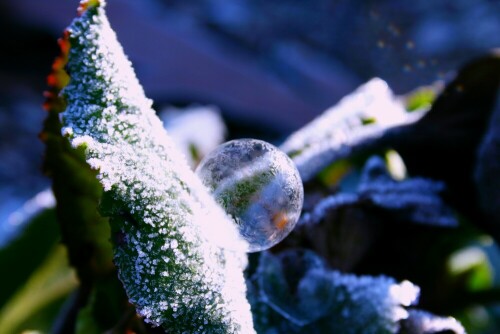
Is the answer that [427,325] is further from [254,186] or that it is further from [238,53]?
[238,53]

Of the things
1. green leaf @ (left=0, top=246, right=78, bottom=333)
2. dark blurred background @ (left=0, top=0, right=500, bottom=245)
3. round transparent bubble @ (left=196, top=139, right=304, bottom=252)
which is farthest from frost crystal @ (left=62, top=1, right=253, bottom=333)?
dark blurred background @ (left=0, top=0, right=500, bottom=245)

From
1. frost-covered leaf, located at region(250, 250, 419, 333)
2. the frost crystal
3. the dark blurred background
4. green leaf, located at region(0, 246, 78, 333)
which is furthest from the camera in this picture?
the dark blurred background

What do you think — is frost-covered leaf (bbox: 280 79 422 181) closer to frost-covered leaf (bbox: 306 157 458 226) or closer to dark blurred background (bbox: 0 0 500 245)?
frost-covered leaf (bbox: 306 157 458 226)

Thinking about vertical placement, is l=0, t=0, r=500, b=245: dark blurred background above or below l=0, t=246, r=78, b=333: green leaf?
above

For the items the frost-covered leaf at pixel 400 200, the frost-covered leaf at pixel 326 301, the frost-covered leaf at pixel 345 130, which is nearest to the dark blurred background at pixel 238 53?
the frost-covered leaf at pixel 345 130

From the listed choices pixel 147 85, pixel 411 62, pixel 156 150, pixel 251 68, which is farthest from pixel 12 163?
pixel 156 150

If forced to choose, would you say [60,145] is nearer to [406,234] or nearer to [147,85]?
[406,234]

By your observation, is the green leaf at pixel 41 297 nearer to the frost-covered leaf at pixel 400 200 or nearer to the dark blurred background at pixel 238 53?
the frost-covered leaf at pixel 400 200
